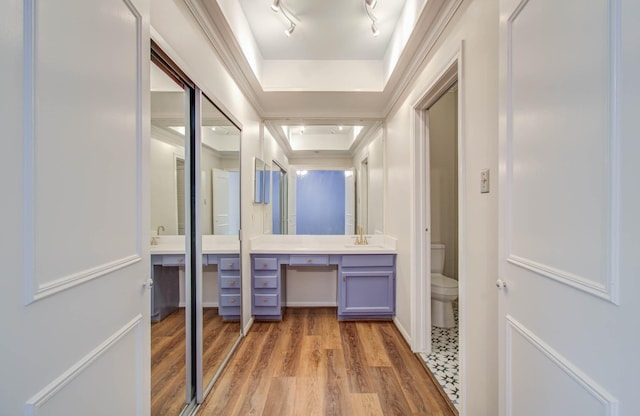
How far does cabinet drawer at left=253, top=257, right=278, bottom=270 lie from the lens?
2.80m

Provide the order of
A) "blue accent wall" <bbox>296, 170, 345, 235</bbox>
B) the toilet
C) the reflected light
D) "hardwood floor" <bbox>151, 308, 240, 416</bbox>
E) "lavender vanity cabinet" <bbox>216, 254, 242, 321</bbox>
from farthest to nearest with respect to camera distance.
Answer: "blue accent wall" <bbox>296, 170, 345, 235</bbox>
the toilet
"lavender vanity cabinet" <bbox>216, 254, 242, 321</bbox>
the reflected light
"hardwood floor" <bbox>151, 308, 240, 416</bbox>

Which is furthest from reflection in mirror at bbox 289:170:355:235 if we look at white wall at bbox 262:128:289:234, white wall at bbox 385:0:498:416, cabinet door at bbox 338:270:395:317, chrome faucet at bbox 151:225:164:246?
chrome faucet at bbox 151:225:164:246

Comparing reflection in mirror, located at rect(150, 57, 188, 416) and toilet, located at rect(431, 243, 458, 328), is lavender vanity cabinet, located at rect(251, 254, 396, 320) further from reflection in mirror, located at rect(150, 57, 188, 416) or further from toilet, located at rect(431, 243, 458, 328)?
reflection in mirror, located at rect(150, 57, 188, 416)

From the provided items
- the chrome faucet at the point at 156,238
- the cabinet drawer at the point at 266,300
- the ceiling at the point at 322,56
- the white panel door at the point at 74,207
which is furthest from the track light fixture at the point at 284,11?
the cabinet drawer at the point at 266,300

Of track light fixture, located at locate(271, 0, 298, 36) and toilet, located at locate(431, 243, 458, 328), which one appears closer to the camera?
track light fixture, located at locate(271, 0, 298, 36)

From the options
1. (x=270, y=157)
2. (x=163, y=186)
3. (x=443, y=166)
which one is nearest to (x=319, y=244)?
(x=270, y=157)

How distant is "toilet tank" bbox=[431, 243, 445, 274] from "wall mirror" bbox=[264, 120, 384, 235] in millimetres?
757

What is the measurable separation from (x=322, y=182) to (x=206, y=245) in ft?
5.93

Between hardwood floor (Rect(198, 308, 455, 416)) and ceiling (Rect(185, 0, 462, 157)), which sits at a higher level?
ceiling (Rect(185, 0, 462, 157))

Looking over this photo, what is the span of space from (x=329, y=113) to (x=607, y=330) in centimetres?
293

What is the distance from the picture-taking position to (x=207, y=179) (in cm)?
180

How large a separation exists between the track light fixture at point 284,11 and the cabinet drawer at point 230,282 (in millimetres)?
2019

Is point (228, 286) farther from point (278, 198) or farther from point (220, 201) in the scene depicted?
point (278, 198)

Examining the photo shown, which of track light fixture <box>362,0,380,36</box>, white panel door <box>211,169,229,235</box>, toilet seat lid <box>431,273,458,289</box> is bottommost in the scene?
toilet seat lid <box>431,273,458,289</box>
